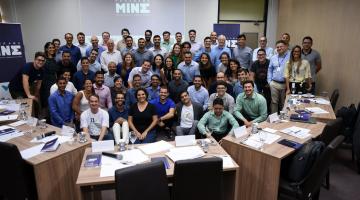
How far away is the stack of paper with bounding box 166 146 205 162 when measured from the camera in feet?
A: 9.30

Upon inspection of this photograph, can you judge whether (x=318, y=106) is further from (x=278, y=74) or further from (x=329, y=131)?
(x=329, y=131)

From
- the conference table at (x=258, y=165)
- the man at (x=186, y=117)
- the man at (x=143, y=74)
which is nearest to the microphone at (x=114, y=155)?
the conference table at (x=258, y=165)

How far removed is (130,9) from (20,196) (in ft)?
18.6

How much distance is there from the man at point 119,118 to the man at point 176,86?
95 centimetres

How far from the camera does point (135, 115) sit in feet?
13.9

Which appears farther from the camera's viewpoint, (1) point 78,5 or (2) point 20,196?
(1) point 78,5

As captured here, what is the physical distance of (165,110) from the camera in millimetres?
4512

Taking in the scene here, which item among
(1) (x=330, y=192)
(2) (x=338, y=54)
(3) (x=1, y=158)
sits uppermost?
(2) (x=338, y=54)

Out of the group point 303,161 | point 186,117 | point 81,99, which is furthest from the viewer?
point 81,99

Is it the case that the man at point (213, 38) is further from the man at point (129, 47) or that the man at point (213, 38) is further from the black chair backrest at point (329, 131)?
the black chair backrest at point (329, 131)

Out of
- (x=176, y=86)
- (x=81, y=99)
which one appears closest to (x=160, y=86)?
(x=176, y=86)

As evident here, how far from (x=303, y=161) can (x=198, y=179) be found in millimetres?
1184

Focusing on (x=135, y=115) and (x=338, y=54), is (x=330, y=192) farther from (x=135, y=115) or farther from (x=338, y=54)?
(x=338, y=54)

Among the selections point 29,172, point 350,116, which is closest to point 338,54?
point 350,116
